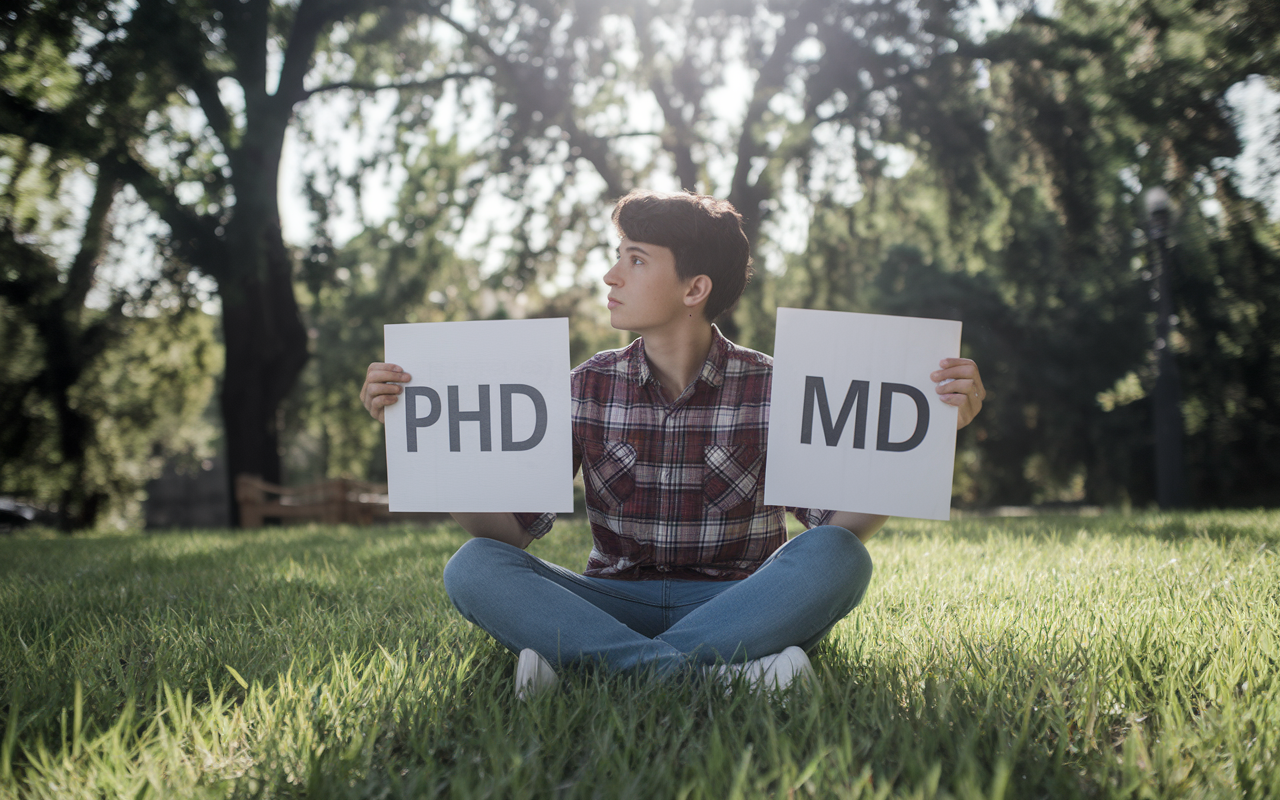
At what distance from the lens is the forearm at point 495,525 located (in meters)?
2.43

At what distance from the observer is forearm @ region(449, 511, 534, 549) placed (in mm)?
2430

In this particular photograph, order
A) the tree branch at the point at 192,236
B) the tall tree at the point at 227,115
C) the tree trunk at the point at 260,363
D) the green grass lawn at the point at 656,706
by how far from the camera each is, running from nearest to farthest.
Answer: the green grass lawn at the point at 656,706 → the tall tree at the point at 227,115 → the tree branch at the point at 192,236 → the tree trunk at the point at 260,363

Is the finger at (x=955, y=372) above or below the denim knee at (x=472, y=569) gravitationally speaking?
above

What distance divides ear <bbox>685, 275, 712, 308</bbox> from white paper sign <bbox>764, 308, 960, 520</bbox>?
316mm

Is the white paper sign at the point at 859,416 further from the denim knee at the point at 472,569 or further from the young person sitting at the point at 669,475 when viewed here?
the denim knee at the point at 472,569

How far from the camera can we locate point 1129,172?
1061 centimetres

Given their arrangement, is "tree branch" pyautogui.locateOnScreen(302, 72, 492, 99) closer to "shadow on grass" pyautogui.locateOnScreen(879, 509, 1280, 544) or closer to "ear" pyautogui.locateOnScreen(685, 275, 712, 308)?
"shadow on grass" pyautogui.locateOnScreen(879, 509, 1280, 544)

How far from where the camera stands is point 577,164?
11711mm

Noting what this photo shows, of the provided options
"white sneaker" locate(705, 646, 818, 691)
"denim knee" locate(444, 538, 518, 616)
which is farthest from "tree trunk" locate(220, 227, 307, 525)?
"white sneaker" locate(705, 646, 818, 691)

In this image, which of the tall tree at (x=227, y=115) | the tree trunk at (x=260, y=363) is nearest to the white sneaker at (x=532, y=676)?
the tall tree at (x=227, y=115)

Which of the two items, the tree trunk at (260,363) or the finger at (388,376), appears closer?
the finger at (388,376)

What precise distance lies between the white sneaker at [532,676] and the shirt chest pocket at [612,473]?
612 mm

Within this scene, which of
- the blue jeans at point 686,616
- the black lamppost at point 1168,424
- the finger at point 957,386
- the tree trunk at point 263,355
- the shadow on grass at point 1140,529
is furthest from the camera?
the tree trunk at point 263,355

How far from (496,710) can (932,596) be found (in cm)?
190
